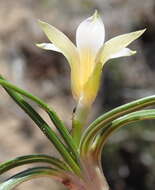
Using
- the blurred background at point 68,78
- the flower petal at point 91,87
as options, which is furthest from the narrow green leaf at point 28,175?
the blurred background at point 68,78

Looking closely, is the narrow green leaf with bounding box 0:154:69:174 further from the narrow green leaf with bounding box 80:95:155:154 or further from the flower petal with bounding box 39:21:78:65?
the flower petal with bounding box 39:21:78:65

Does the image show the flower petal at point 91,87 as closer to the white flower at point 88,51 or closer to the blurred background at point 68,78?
the white flower at point 88,51

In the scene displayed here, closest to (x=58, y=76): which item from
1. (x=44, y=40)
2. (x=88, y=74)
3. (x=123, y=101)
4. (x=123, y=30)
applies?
(x=44, y=40)

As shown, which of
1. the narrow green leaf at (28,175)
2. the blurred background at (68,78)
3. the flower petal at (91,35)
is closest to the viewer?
the narrow green leaf at (28,175)

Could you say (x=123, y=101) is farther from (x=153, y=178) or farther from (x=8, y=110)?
(x=8, y=110)

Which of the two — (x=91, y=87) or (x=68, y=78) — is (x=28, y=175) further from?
(x=68, y=78)

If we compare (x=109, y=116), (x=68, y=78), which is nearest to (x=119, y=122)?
(x=109, y=116)
